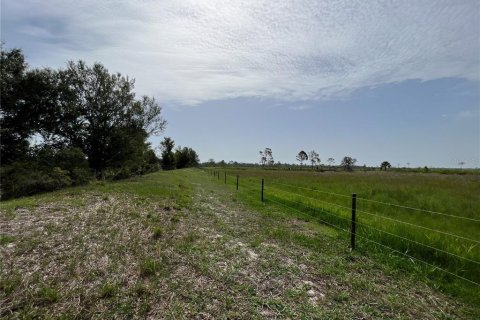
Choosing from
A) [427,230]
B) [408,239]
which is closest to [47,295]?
[408,239]

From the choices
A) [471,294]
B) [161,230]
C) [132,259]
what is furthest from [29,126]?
[471,294]

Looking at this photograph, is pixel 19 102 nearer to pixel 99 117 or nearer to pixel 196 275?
pixel 99 117

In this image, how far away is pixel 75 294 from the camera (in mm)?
4148

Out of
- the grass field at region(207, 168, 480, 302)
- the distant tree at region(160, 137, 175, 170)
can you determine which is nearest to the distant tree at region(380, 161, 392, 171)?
the distant tree at region(160, 137, 175, 170)

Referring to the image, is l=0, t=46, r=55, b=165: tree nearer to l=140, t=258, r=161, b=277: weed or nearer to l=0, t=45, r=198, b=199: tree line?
l=0, t=45, r=198, b=199: tree line

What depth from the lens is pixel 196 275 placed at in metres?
5.05

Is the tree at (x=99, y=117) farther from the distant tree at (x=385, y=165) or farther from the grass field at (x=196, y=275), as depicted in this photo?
the distant tree at (x=385, y=165)

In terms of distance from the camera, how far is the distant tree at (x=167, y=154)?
238 feet

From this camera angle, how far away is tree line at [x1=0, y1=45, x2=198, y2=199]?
17.4 m

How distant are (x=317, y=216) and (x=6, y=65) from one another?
23.0 meters

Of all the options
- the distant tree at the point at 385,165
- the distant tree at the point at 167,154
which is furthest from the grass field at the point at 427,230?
the distant tree at the point at 385,165

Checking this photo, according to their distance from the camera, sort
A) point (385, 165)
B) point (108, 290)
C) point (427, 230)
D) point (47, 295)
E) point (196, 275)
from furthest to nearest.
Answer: point (385, 165), point (427, 230), point (196, 275), point (108, 290), point (47, 295)

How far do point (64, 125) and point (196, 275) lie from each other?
24592 mm

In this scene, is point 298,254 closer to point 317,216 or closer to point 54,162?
point 317,216
